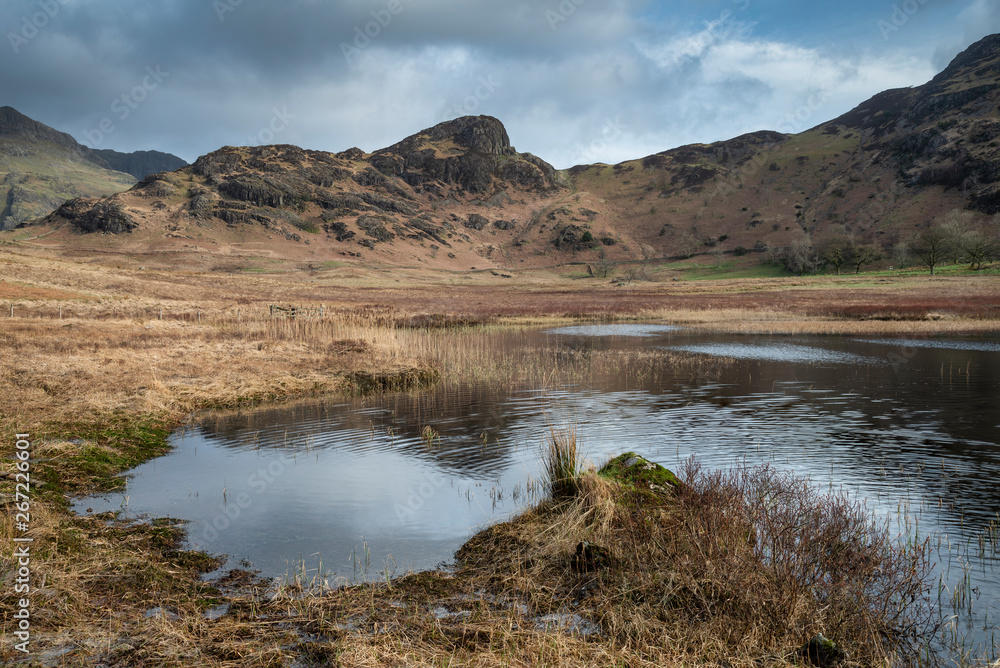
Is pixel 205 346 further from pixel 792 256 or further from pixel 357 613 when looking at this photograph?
Result: pixel 792 256

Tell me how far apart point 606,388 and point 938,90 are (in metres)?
210

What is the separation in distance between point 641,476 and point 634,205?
191m

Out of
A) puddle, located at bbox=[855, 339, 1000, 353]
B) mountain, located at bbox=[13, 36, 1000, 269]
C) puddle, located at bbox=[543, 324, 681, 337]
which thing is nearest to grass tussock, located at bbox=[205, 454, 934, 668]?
puddle, located at bbox=[855, 339, 1000, 353]

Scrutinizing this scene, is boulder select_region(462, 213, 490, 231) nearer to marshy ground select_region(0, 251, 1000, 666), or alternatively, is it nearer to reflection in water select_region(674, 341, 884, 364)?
reflection in water select_region(674, 341, 884, 364)

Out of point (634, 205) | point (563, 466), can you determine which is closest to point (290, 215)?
point (634, 205)

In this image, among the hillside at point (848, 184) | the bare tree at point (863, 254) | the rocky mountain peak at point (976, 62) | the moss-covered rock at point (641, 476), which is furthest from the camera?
the rocky mountain peak at point (976, 62)

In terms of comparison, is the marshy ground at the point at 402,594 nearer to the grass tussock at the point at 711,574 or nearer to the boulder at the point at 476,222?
the grass tussock at the point at 711,574

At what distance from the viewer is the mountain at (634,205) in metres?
126

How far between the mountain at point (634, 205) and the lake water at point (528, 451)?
99.3 metres

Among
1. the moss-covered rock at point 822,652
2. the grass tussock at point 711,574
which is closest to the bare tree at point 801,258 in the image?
the grass tussock at point 711,574

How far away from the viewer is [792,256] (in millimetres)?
105062

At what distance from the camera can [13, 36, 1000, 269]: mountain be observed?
126062 millimetres

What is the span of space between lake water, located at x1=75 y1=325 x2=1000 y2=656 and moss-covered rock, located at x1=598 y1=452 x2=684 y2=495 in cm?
99

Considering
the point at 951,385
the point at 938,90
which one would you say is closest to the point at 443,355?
the point at 951,385
